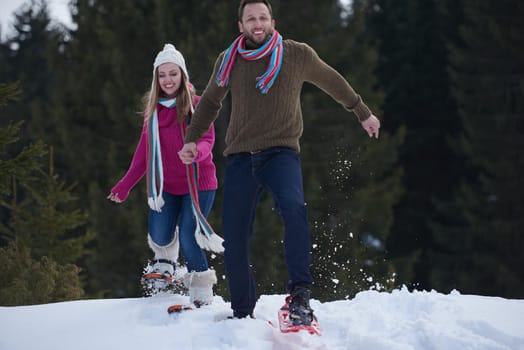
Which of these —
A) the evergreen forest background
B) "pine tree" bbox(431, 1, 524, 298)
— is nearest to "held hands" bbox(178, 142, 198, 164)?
the evergreen forest background

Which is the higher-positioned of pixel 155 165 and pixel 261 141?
pixel 261 141

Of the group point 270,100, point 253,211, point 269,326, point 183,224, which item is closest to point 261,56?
point 270,100

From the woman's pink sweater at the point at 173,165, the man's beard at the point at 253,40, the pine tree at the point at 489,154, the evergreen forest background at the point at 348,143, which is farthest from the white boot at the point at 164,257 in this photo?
the pine tree at the point at 489,154

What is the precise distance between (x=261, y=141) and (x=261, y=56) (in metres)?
0.46

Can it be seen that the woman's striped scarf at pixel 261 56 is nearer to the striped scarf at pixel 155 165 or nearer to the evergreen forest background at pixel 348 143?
the striped scarf at pixel 155 165

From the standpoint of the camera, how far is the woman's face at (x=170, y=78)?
454 cm

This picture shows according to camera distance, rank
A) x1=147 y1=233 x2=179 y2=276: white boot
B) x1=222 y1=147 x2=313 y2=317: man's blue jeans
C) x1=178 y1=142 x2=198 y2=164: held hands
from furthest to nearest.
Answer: x1=147 y1=233 x2=179 y2=276: white boot, x1=178 y1=142 x2=198 y2=164: held hands, x1=222 y1=147 x2=313 y2=317: man's blue jeans

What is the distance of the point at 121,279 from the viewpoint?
14.2 metres

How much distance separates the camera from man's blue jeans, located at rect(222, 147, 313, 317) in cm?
361

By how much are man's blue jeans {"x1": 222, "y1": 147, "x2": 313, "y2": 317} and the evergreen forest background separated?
4.73 metres

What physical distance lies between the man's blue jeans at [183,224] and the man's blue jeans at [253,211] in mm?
611

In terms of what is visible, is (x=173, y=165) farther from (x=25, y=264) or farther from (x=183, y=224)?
(x=25, y=264)

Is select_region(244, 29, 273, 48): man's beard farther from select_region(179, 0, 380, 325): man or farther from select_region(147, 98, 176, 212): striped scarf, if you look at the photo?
select_region(147, 98, 176, 212): striped scarf

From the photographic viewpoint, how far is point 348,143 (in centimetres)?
1406
